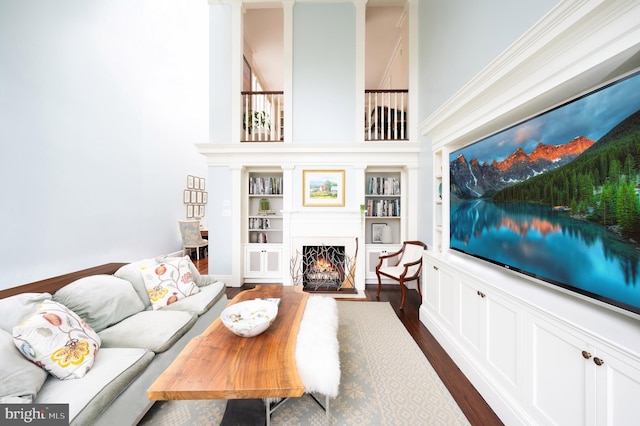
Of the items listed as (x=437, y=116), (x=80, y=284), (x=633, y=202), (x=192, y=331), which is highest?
(x=437, y=116)

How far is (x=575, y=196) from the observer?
108cm

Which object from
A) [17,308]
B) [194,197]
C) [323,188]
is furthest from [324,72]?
[194,197]

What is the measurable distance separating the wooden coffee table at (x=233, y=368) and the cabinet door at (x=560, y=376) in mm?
1219

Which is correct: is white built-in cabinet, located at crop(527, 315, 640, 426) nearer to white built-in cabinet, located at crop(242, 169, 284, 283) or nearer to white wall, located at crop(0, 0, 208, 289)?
white built-in cabinet, located at crop(242, 169, 284, 283)

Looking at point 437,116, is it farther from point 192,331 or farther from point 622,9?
point 192,331

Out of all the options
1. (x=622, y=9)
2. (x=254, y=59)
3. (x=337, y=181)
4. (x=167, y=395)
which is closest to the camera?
(x=622, y=9)

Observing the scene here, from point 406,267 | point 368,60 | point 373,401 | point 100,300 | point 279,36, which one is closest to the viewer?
point 373,401

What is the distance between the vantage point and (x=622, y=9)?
0.86m

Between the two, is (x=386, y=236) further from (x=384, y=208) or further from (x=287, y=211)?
(x=287, y=211)

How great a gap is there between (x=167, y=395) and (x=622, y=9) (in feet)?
8.03

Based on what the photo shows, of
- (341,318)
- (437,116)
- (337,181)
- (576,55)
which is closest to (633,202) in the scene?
(576,55)

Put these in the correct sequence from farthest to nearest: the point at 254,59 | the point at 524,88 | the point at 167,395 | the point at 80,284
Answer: the point at 254,59
the point at 80,284
the point at 524,88
the point at 167,395

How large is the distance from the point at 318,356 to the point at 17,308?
5.74 ft

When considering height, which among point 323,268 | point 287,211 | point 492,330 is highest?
point 287,211
